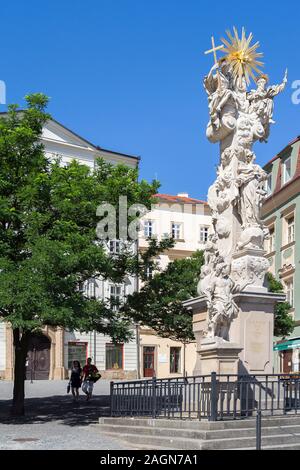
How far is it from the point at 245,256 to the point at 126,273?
24.2 feet

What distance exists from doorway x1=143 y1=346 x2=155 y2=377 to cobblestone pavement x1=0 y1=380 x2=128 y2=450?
20307mm

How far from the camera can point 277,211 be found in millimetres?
42812

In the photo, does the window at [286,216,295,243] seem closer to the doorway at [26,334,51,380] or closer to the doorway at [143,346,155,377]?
the doorway at [143,346,155,377]

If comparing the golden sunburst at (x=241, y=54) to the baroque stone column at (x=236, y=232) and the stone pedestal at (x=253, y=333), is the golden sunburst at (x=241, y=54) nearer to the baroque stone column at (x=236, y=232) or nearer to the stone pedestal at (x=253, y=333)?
the baroque stone column at (x=236, y=232)

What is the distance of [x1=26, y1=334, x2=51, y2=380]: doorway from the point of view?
1794 inches

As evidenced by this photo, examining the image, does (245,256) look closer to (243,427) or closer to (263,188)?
(263,188)

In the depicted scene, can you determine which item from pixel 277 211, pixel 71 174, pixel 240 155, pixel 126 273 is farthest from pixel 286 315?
pixel 240 155

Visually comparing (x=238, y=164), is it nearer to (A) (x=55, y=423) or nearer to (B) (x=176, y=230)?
(A) (x=55, y=423)

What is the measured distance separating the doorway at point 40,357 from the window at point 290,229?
1602 centimetres

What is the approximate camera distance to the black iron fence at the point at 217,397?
12.9 metres

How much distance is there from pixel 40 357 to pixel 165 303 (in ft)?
80.2

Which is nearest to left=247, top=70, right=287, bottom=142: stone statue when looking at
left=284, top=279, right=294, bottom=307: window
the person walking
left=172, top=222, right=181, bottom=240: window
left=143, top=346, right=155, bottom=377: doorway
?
the person walking

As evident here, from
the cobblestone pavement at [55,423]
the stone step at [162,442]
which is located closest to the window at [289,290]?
the cobblestone pavement at [55,423]
